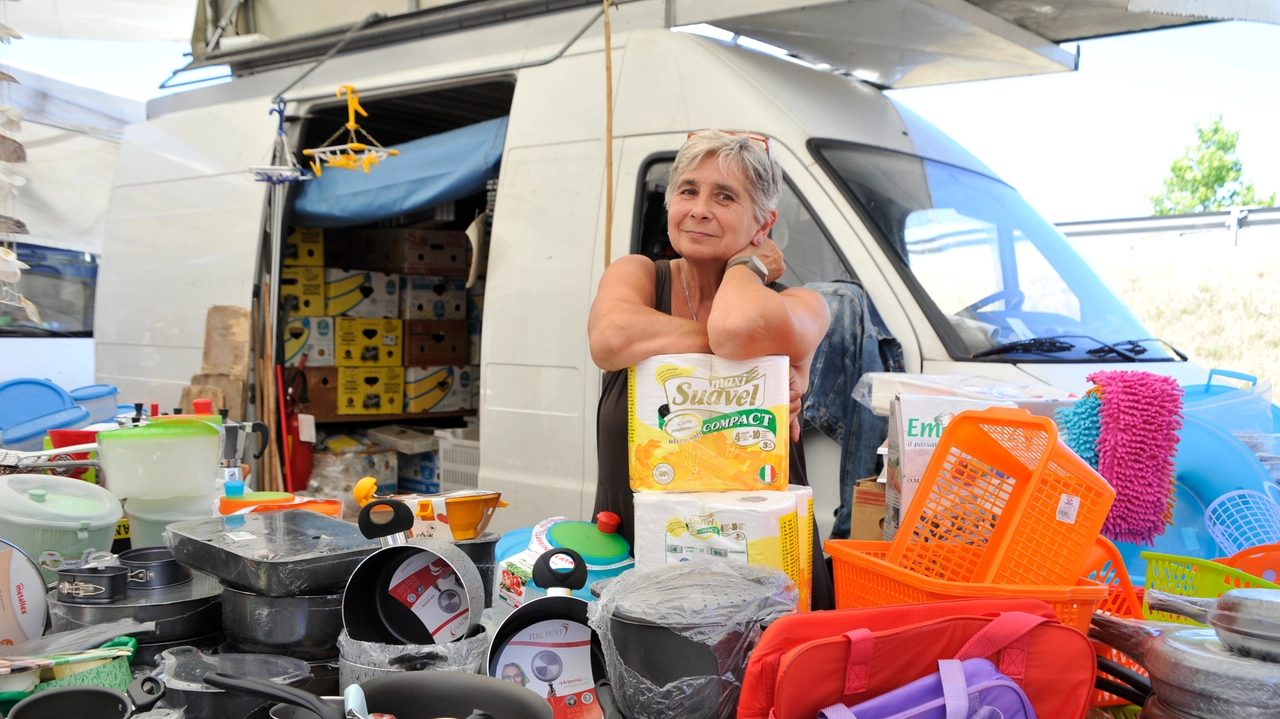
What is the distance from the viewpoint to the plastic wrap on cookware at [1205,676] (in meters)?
1.18

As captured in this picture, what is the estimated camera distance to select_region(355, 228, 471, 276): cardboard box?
6383mm

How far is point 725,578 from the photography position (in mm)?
1464

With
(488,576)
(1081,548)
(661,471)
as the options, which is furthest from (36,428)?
(1081,548)

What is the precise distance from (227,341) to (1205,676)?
15.4ft

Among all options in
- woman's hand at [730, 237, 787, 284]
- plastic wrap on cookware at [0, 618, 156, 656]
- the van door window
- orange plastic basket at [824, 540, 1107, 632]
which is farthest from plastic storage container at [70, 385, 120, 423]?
orange plastic basket at [824, 540, 1107, 632]

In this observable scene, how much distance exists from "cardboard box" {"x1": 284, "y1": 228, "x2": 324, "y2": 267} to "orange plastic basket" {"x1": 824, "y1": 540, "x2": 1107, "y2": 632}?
16.6 feet

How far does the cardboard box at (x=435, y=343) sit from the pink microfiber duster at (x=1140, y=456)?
16.0 ft

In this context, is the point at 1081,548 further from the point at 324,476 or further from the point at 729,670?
the point at 324,476

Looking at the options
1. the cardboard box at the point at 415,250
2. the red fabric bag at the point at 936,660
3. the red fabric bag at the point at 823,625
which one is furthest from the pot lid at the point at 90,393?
the red fabric bag at the point at 936,660

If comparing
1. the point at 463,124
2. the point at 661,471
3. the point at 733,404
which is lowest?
the point at 661,471

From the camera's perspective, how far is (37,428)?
321 cm

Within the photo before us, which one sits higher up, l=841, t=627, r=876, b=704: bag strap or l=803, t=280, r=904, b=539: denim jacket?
l=803, t=280, r=904, b=539: denim jacket

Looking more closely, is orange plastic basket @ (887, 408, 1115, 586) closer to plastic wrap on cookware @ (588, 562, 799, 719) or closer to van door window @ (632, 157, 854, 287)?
plastic wrap on cookware @ (588, 562, 799, 719)

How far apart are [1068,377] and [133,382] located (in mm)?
4957
